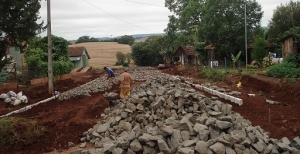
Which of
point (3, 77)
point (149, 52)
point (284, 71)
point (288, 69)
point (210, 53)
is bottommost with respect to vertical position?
point (3, 77)

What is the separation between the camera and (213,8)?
2919 centimetres

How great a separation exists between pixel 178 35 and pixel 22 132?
33818mm

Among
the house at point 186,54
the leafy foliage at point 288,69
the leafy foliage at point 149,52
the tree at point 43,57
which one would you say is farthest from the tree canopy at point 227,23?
the leafy foliage at point 149,52

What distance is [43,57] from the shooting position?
27500 mm

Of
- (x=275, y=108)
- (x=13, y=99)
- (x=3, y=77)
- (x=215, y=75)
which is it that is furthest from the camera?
(x=215, y=75)

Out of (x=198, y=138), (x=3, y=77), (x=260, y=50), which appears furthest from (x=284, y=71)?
(x=3, y=77)

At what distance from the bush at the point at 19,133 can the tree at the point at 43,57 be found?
15136 millimetres

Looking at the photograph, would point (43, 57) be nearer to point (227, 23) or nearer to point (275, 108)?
point (227, 23)

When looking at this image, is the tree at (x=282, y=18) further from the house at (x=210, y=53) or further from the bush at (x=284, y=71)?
the bush at (x=284, y=71)

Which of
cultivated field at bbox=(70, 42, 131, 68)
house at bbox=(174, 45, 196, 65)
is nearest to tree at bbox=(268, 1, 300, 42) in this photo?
house at bbox=(174, 45, 196, 65)

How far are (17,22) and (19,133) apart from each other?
9426 mm

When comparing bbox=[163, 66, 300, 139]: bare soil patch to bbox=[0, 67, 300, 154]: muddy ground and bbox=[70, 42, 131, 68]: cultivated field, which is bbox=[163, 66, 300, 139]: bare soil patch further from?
bbox=[70, 42, 131, 68]: cultivated field

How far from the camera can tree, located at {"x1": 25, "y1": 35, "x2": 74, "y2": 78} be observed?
2312 centimetres

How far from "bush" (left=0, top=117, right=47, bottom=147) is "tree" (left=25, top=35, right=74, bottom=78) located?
15.1 m
